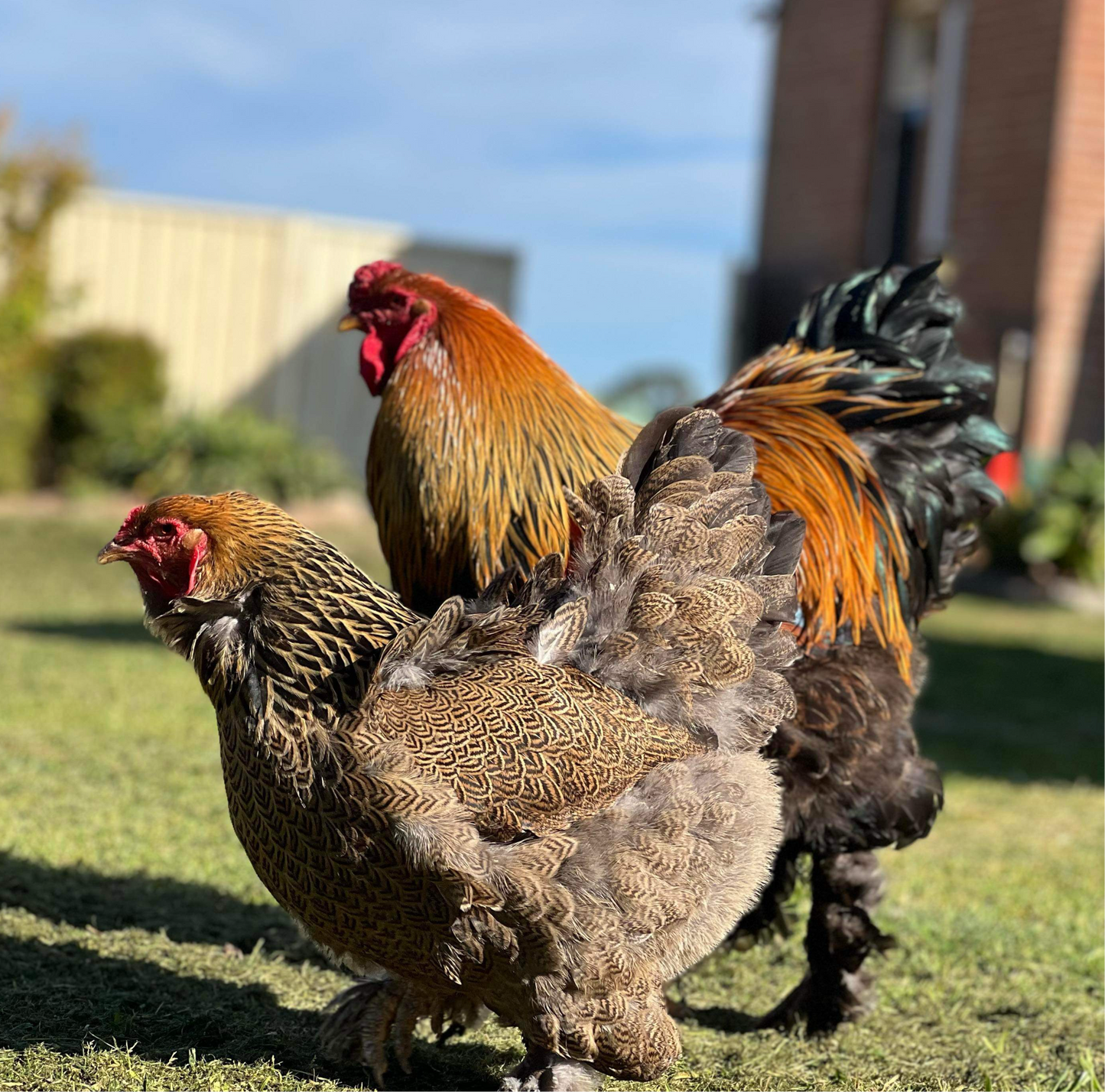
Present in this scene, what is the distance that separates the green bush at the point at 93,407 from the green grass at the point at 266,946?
814 cm

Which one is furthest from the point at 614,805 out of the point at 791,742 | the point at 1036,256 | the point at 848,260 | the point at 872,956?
the point at 848,260

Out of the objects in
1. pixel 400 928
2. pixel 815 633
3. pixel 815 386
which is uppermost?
pixel 815 386

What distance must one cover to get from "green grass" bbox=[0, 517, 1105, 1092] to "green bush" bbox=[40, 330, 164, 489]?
814 cm

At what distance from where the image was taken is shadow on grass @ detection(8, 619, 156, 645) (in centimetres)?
938

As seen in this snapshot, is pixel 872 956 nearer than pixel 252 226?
Yes

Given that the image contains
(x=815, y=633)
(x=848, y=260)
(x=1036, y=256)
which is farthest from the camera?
(x=848, y=260)

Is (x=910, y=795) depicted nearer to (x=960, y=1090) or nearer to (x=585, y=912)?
(x=960, y=1090)

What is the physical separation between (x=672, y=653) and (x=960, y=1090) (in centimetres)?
141

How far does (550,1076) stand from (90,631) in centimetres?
740

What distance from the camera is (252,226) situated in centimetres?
1752

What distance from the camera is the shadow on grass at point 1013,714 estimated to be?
7824mm

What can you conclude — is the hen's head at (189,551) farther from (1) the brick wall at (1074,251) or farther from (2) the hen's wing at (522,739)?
(1) the brick wall at (1074,251)

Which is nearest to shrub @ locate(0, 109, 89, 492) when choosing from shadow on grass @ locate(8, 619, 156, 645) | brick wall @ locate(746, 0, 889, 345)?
shadow on grass @ locate(8, 619, 156, 645)

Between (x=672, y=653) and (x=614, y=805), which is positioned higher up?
(x=672, y=653)
